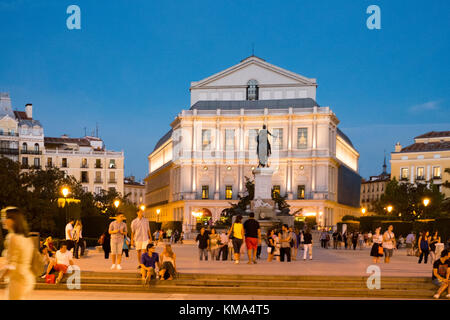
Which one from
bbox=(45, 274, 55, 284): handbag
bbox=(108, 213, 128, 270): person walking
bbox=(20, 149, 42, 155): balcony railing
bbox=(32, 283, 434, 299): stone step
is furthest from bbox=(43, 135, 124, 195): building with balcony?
bbox=(32, 283, 434, 299): stone step

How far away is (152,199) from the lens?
144500 millimetres

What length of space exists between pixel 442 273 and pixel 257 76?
314 feet

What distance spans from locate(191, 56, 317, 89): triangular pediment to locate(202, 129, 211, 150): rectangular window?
387 inches

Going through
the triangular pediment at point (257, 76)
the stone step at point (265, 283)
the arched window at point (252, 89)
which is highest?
the triangular pediment at point (257, 76)

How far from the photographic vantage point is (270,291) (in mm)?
18609

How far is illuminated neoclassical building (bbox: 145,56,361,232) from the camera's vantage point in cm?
10600

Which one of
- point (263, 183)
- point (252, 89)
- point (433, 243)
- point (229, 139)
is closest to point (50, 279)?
point (433, 243)

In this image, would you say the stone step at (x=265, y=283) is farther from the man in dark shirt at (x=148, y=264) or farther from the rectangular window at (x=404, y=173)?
the rectangular window at (x=404, y=173)

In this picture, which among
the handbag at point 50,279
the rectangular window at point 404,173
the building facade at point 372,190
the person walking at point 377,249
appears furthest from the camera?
the building facade at point 372,190

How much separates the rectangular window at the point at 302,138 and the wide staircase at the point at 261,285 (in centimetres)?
8778

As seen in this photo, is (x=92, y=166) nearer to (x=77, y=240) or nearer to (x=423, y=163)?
(x=423, y=163)

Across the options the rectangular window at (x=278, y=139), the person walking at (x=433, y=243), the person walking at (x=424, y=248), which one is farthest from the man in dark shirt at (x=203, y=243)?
the rectangular window at (x=278, y=139)

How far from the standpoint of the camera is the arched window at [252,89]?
372 ft
